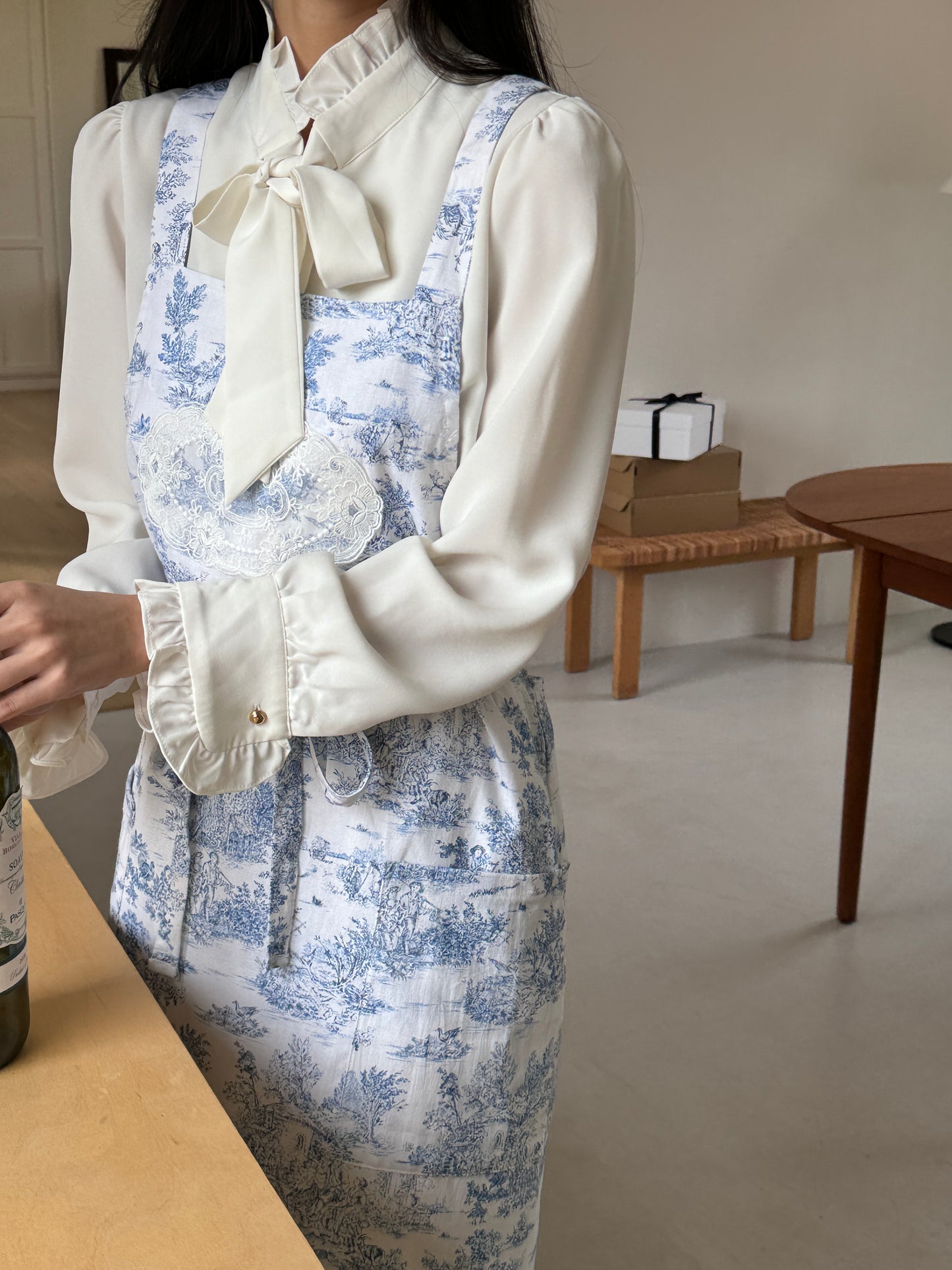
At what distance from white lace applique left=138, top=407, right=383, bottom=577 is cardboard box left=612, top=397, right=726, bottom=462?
2.94 meters

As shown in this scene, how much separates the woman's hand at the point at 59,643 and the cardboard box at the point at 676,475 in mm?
3104

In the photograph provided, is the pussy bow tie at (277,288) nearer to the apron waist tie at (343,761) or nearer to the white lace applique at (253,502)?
the white lace applique at (253,502)

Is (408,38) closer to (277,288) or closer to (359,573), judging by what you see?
(277,288)

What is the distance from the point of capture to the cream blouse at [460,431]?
78 cm

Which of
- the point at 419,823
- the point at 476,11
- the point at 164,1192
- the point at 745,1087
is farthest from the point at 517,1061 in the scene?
the point at 745,1087

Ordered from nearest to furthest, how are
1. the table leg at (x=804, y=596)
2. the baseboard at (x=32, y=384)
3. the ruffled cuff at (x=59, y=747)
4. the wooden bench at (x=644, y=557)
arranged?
the ruffled cuff at (x=59, y=747), the baseboard at (x=32, y=384), the wooden bench at (x=644, y=557), the table leg at (x=804, y=596)

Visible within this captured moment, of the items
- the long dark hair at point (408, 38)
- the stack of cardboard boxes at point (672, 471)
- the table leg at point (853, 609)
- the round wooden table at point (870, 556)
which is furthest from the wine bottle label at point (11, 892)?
the table leg at point (853, 609)

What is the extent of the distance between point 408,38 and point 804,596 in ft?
12.0

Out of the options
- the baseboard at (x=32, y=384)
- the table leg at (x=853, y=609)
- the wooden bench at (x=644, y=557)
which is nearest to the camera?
the baseboard at (x=32, y=384)

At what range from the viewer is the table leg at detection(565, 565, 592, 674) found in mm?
4039

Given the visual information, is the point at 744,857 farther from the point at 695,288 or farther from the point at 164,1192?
the point at 164,1192

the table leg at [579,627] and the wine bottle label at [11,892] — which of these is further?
the table leg at [579,627]

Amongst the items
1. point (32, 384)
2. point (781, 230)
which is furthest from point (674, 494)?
point (32, 384)

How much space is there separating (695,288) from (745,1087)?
269 cm
